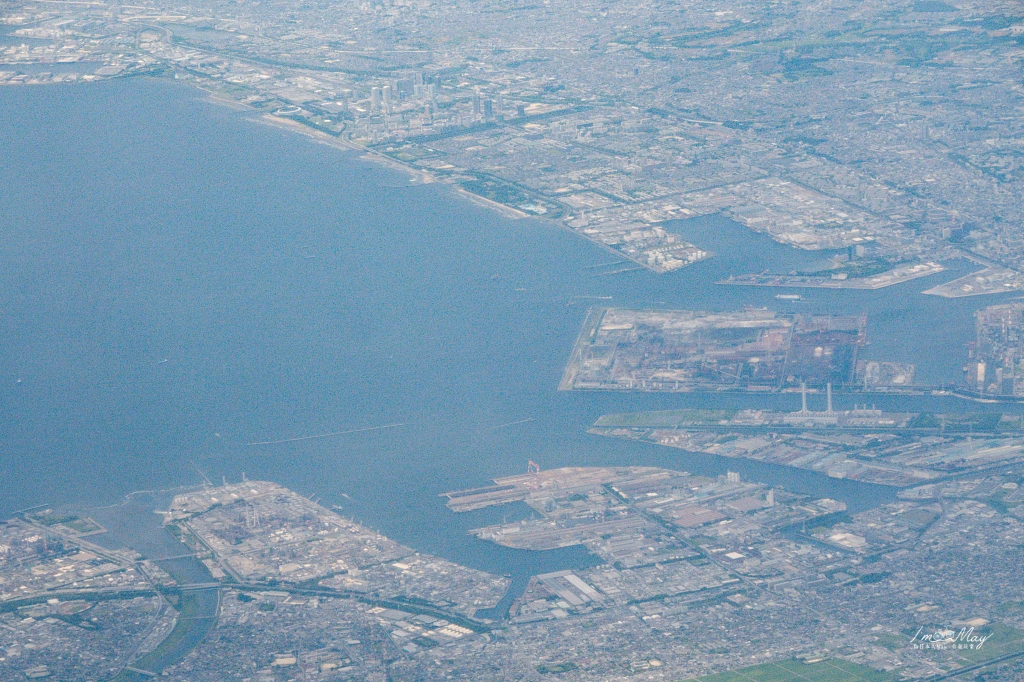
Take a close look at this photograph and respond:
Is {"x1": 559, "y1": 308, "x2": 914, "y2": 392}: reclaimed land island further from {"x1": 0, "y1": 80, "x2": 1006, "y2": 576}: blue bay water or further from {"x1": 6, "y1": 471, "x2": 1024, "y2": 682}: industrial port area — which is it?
{"x1": 6, "y1": 471, "x2": 1024, "y2": 682}: industrial port area

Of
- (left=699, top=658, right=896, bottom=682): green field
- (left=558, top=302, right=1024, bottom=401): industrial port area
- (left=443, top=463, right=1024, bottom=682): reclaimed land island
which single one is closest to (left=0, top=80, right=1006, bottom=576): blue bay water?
(left=558, top=302, right=1024, bottom=401): industrial port area

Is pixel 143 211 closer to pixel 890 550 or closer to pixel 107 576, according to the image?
pixel 107 576

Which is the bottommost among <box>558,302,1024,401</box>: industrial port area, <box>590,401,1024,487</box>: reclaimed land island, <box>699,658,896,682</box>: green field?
<box>699,658,896,682</box>: green field

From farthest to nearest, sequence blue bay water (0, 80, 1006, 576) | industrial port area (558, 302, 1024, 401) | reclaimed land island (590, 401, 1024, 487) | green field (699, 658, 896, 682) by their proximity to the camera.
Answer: industrial port area (558, 302, 1024, 401) < blue bay water (0, 80, 1006, 576) < reclaimed land island (590, 401, 1024, 487) < green field (699, 658, 896, 682)

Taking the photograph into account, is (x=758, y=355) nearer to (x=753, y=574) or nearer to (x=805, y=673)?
(x=753, y=574)

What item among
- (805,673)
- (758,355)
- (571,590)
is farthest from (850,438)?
(805,673)

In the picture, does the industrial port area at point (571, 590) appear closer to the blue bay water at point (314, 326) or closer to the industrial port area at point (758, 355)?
the blue bay water at point (314, 326)

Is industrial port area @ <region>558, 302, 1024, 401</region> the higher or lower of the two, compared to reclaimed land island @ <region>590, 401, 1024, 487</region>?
higher

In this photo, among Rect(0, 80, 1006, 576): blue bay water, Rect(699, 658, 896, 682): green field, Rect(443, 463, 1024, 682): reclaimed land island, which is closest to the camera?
Rect(699, 658, 896, 682): green field

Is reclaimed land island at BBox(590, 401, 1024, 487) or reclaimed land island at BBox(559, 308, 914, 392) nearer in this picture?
reclaimed land island at BBox(590, 401, 1024, 487)
